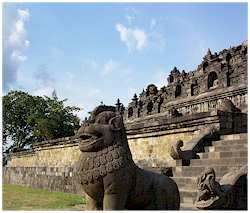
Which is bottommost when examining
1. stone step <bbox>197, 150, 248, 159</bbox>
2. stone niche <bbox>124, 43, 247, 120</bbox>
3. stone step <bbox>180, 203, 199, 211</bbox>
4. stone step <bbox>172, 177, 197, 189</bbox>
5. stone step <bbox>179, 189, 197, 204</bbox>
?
stone step <bbox>180, 203, 199, 211</bbox>

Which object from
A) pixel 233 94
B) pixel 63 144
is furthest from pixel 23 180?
pixel 233 94

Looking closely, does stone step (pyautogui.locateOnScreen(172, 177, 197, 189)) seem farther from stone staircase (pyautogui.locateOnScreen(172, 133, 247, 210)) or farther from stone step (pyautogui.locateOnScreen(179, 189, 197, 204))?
stone step (pyautogui.locateOnScreen(179, 189, 197, 204))

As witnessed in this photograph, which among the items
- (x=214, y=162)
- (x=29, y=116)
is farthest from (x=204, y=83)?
(x=29, y=116)

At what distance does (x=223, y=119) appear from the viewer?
38.2 ft

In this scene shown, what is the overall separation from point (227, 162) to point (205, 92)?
39.2 feet

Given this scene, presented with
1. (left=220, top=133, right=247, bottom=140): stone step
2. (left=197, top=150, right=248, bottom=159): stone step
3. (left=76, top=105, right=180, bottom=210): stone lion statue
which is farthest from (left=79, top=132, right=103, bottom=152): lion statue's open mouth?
(left=220, top=133, right=247, bottom=140): stone step

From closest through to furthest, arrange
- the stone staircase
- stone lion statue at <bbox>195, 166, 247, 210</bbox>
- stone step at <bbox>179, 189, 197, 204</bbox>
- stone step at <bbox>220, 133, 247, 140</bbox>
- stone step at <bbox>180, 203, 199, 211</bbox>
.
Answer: stone lion statue at <bbox>195, 166, 247, 210</bbox> < stone step at <bbox>180, 203, 199, 211</bbox> < stone step at <bbox>179, 189, 197, 204</bbox> < the stone staircase < stone step at <bbox>220, 133, 247, 140</bbox>

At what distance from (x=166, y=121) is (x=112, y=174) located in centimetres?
706

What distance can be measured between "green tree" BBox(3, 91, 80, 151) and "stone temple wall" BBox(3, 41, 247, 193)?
28.6ft

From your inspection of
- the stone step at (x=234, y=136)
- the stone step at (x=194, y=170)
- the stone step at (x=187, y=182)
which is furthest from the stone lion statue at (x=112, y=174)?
the stone step at (x=234, y=136)

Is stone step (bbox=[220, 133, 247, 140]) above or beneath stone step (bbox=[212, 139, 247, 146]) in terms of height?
above

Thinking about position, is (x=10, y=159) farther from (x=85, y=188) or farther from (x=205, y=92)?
(x=85, y=188)

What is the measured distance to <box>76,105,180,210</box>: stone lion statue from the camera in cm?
591

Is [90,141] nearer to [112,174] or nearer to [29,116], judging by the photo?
[112,174]
